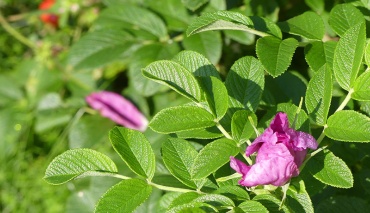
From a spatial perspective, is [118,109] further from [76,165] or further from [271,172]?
[271,172]

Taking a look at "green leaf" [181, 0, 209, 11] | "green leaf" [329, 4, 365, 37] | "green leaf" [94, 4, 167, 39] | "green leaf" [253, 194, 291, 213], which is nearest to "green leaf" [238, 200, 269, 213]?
"green leaf" [253, 194, 291, 213]

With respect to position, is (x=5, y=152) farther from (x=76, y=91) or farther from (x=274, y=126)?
(x=274, y=126)

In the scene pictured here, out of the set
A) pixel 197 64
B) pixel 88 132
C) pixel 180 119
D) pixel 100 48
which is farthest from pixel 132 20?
pixel 180 119

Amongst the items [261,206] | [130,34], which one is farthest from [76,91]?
[261,206]

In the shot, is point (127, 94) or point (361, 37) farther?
point (127, 94)

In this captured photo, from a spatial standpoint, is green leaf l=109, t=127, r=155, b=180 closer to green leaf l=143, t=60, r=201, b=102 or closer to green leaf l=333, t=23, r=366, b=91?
green leaf l=143, t=60, r=201, b=102

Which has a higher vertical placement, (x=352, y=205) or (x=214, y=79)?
(x=214, y=79)
